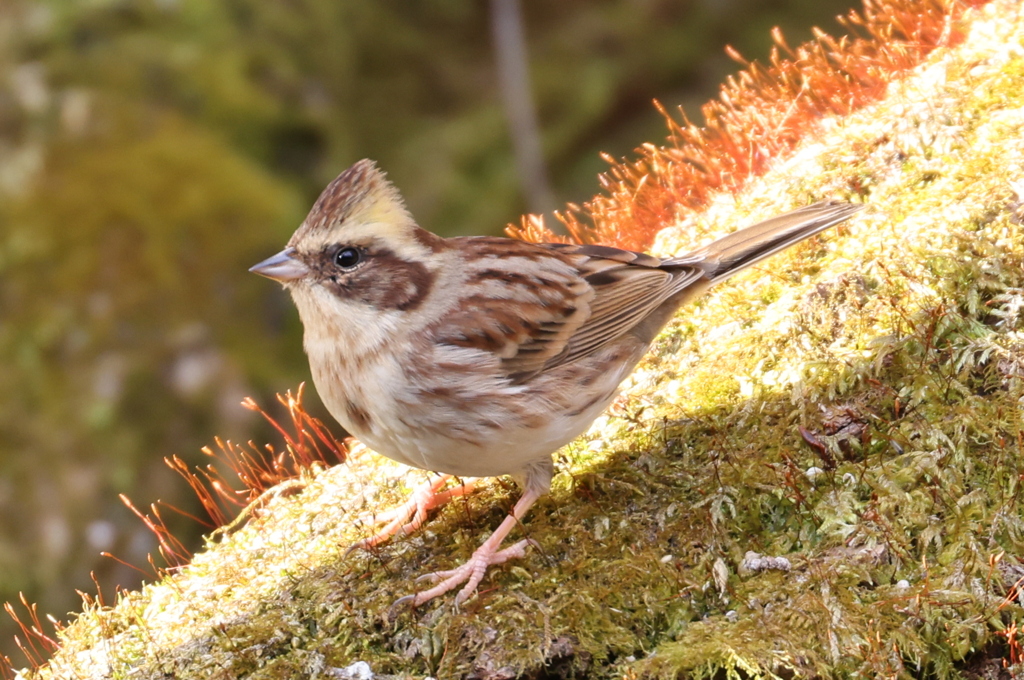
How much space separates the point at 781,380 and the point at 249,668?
2134mm

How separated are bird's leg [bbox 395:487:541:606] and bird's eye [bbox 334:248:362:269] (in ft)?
3.40

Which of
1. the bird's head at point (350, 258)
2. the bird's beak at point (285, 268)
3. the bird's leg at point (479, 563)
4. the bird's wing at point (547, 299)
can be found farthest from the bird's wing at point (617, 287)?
the bird's beak at point (285, 268)

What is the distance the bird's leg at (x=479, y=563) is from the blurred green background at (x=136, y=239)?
3.90 meters

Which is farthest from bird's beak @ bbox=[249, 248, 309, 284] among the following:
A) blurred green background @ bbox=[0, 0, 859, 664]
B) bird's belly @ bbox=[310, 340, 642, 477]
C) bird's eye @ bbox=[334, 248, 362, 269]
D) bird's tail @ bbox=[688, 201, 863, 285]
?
blurred green background @ bbox=[0, 0, 859, 664]

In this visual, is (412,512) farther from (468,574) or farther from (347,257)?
(347,257)

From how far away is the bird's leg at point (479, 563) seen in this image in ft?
9.49

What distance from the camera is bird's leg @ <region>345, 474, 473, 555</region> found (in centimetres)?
327

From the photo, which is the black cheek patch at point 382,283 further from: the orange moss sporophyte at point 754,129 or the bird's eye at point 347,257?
the orange moss sporophyte at point 754,129

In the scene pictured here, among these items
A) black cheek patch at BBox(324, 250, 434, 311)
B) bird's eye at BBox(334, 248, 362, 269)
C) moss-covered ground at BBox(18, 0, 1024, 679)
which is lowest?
moss-covered ground at BBox(18, 0, 1024, 679)

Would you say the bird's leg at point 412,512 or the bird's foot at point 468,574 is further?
the bird's leg at point 412,512

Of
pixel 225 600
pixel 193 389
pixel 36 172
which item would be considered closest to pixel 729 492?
pixel 225 600

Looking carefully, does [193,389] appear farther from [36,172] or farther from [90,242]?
[36,172]

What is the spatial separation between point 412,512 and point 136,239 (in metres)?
4.26

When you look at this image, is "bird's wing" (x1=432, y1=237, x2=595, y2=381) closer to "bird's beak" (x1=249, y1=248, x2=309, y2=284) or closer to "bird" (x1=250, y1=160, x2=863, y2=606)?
"bird" (x1=250, y1=160, x2=863, y2=606)
